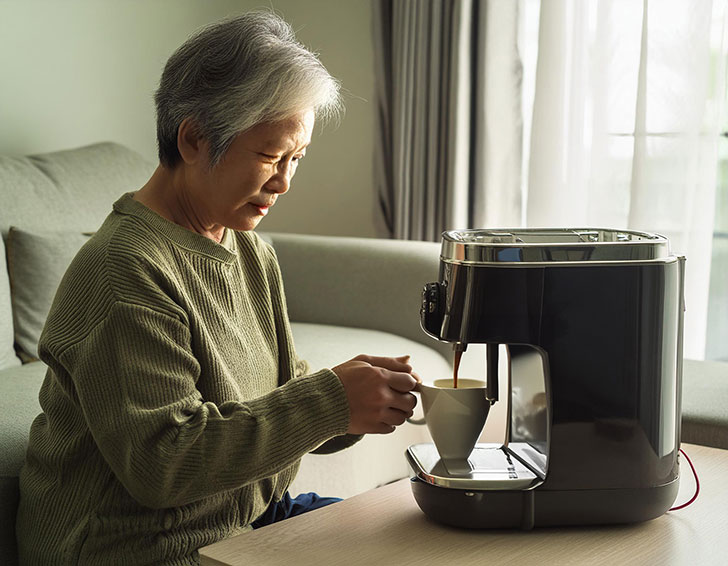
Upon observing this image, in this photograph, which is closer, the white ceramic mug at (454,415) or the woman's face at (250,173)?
the white ceramic mug at (454,415)

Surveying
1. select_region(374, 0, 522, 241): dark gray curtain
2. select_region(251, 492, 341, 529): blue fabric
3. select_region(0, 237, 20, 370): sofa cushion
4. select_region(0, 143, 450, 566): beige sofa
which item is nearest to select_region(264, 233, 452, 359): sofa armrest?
select_region(0, 143, 450, 566): beige sofa

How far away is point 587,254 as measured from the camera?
96 cm

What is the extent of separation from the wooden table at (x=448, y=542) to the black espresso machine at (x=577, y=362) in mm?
22

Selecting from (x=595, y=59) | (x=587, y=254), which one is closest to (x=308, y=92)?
(x=587, y=254)

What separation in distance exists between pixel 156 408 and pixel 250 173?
0.34 m

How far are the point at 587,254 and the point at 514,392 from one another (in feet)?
0.68

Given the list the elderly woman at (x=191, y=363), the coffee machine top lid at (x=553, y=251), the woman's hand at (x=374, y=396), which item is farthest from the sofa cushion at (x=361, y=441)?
the coffee machine top lid at (x=553, y=251)

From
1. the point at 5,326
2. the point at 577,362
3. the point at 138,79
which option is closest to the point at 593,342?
the point at 577,362

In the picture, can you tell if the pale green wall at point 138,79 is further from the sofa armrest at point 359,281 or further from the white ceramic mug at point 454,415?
the white ceramic mug at point 454,415

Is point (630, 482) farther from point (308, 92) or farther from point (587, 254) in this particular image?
point (308, 92)

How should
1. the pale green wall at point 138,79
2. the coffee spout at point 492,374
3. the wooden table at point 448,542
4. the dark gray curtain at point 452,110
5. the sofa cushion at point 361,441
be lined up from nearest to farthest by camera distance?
the wooden table at point 448,542 < the coffee spout at point 492,374 < the sofa cushion at point 361,441 < the pale green wall at point 138,79 < the dark gray curtain at point 452,110

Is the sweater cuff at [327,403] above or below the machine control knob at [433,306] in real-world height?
below

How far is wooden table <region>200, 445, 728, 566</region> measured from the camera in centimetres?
91

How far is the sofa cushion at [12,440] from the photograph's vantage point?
1323 millimetres
